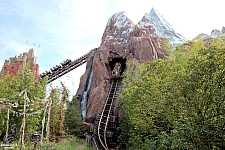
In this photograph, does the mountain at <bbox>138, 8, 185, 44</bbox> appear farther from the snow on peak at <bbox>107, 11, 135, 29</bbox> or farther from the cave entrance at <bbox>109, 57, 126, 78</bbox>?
the cave entrance at <bbox>109, 57, 126, 78</bbox>

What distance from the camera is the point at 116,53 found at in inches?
776

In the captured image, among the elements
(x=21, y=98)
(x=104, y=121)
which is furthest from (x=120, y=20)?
(x=21, y=98)

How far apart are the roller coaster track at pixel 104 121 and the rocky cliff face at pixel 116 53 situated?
523 millimetres

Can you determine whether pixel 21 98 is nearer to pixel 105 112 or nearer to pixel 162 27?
pixel 105 112

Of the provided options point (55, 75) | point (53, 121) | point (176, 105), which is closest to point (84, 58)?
point (55, 75)

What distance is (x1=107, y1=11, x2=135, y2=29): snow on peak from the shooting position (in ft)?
72.0

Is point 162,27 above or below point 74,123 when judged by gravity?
above

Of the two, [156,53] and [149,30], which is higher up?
[149,30]

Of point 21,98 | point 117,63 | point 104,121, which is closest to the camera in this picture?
point 21,98

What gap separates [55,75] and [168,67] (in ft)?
52.6

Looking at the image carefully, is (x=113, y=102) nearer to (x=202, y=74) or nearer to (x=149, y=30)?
(x=149, y=30)

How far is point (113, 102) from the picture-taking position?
1633 cm

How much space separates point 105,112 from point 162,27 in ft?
53.5

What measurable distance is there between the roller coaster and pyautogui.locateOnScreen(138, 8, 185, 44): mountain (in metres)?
8.21
